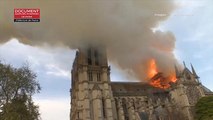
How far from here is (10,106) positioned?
2612 centimetres

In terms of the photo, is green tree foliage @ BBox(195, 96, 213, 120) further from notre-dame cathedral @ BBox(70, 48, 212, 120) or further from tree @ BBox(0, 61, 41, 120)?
tree @ BBox(0, 61, 41, 120)

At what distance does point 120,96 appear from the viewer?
74.1m

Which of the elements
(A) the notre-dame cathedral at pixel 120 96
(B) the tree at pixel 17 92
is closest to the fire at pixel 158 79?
(A) the notre-dame cathedral at pixel 120 96

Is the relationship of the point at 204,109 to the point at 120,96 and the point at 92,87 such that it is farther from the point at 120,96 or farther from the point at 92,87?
the point at 92,87

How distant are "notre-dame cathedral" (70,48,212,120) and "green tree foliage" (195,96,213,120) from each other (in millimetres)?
3902

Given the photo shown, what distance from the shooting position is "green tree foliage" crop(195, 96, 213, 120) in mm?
59875

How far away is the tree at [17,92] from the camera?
87.5ft

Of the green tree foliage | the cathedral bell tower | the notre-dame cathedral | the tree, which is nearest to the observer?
the tree

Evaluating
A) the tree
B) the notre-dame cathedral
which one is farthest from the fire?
the tree

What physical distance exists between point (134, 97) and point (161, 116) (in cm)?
1365

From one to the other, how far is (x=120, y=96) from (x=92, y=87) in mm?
10679

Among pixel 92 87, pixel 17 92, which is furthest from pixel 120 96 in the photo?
pixel 17 92

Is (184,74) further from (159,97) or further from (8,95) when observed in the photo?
(8,95)

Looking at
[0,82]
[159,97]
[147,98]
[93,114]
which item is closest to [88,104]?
[93,114]
